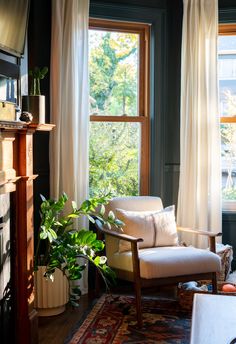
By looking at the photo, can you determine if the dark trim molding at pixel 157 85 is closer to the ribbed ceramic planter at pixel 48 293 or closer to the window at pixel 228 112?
the window at pixel 228 112

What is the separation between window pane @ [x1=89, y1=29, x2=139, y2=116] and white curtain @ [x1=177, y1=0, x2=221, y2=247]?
0.45 metres

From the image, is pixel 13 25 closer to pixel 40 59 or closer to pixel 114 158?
pixel 40 59

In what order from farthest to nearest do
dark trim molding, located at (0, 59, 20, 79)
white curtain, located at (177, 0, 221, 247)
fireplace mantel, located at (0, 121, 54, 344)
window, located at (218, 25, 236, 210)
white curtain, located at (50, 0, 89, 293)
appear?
window, located at (218, 25, 236, 210) < white curtain, located at (177, 0, 221, 247) < white curtain, located at (50, 0, 89, 293) < dark trim molding, located at (0, 59, 20, 79) < fireplace mantel, located at (0, 121, 54, 344)

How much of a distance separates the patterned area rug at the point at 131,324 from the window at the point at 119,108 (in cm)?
105

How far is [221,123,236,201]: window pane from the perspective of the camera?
411cm

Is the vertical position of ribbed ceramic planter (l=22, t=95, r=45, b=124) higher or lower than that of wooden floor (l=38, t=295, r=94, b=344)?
higher

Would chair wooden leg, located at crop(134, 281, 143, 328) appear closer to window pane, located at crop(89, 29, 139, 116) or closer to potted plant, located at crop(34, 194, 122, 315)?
potted plant, located at crop(34, 194, 122, 315)

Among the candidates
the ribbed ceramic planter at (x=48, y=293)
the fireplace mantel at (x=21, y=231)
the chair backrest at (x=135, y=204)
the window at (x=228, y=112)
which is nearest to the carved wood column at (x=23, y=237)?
the fireplace mantel at (x=21, y=231)

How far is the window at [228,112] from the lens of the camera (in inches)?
160

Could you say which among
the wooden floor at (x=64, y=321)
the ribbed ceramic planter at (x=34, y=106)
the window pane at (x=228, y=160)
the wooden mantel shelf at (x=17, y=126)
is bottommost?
the wooden floor at (x=64, y=321)

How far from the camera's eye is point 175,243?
3338 millimetres

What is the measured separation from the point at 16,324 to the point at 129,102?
2203mm

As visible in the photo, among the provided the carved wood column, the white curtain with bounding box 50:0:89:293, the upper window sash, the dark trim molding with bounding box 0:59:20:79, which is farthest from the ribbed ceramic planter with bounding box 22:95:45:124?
the upper window sash

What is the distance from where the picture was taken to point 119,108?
12.9 feet
